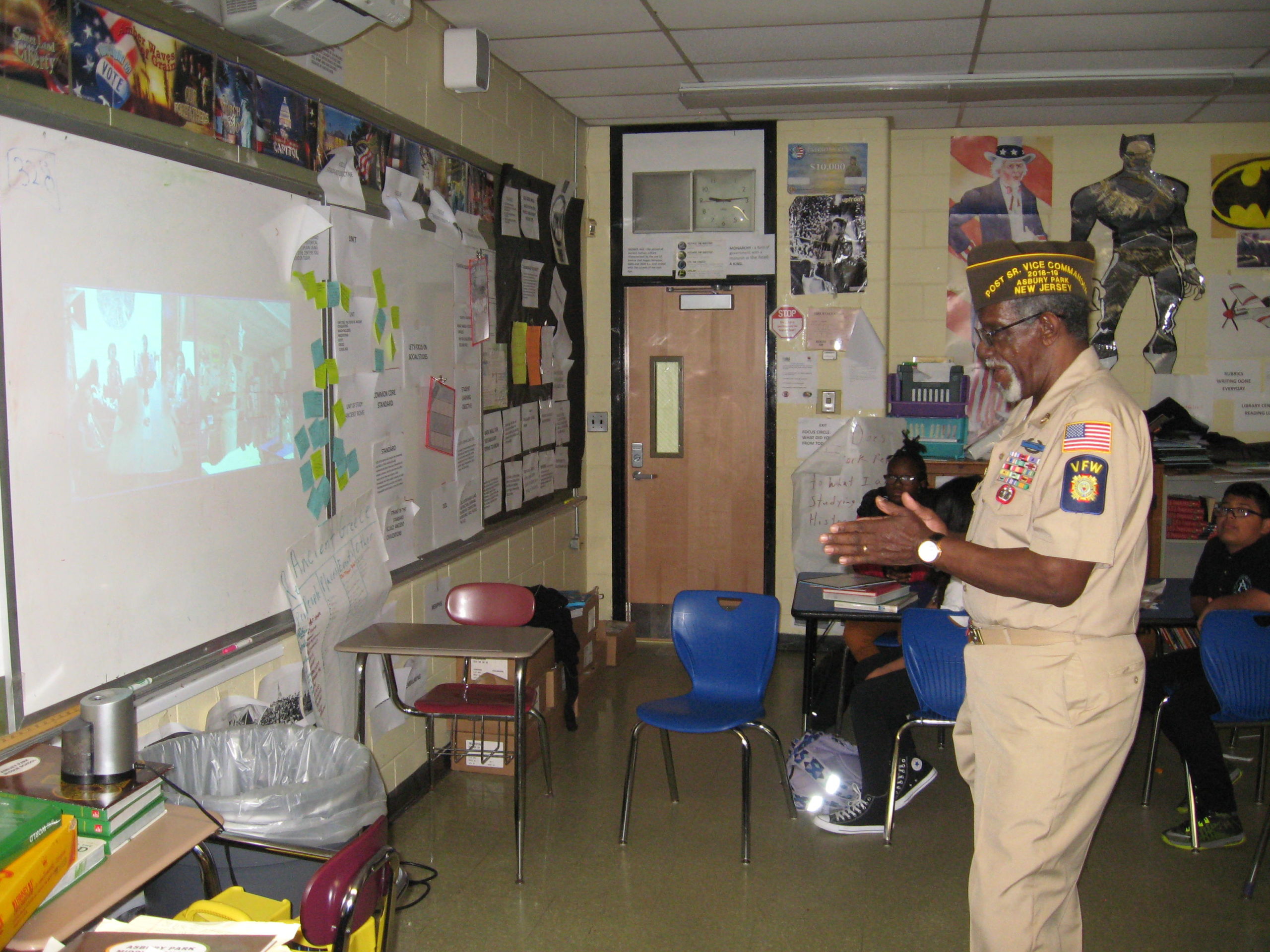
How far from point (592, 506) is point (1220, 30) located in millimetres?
3738

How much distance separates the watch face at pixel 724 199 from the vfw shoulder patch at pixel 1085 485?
3976 mm

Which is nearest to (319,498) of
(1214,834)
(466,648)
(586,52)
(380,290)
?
(466,648)

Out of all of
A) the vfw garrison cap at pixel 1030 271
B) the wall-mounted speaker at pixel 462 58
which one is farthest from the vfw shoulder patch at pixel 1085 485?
the wall-mounted speaker at pixel 462 58

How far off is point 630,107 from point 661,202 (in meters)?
0.59

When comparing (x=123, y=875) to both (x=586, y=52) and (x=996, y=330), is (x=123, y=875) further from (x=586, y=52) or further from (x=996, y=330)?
(x=586, y=52)

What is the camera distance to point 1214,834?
331cm

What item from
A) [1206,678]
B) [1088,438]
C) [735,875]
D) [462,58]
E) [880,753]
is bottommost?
[735,875]

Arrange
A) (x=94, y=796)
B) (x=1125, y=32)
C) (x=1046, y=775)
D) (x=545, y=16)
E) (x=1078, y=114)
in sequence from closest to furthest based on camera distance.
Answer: (x=94, y=796), (x=1046, y=775), (x=545, y=16), (x=1125, y=32), (x=1078, y=114)

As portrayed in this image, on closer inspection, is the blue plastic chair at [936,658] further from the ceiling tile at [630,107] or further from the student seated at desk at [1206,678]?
the ceiling tile at [630,107]

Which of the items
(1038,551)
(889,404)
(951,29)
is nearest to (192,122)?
(1038,551)

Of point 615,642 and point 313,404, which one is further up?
point 313,404

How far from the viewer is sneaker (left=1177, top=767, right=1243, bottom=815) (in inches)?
136

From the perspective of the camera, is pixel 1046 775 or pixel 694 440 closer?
pixel 1046 775

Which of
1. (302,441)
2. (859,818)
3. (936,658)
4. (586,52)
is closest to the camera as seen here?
(302,441)
